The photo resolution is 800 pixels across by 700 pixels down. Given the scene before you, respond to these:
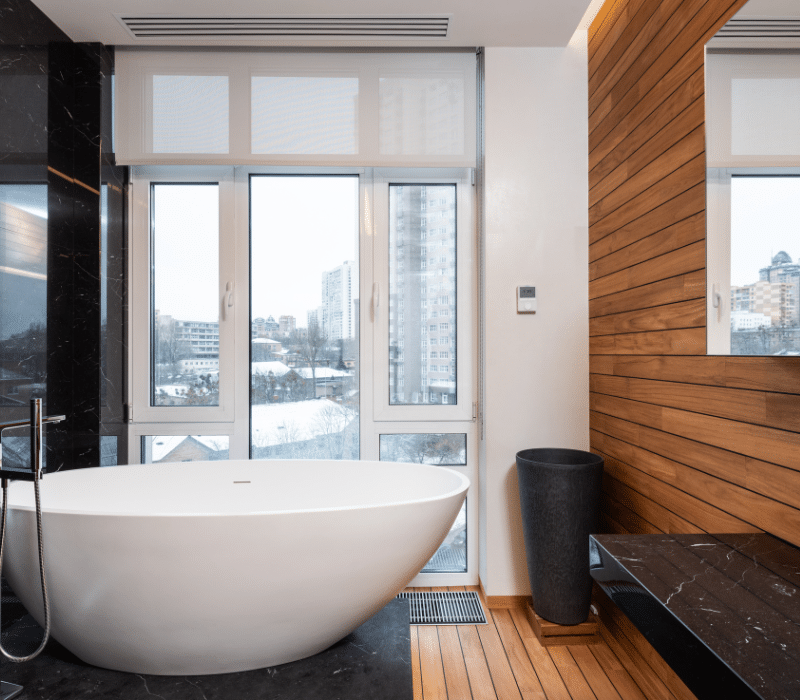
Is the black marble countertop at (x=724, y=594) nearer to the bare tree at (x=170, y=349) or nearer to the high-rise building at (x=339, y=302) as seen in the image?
the high-rise building at (x=339, y=302)

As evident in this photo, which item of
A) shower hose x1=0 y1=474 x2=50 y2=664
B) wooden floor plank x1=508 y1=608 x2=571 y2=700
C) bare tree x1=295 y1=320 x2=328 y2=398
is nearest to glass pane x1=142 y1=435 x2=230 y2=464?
bare tree x1=295 y1=320 x2=328 y2=398

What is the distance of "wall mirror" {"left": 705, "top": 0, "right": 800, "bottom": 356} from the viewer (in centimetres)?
120

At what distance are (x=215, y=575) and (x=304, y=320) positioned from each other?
142 centimetres

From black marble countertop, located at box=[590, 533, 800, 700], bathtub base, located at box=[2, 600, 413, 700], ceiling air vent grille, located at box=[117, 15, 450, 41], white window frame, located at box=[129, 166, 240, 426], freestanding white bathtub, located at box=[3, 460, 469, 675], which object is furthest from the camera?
white window frame, located at box=[129, 166, 240, 426]

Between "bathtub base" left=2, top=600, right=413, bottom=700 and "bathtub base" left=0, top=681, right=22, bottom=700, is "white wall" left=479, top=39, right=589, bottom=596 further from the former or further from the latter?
"bathtub base" left=0, top=681, right=22, bottom=700

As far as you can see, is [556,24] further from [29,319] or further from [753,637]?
[29,319]

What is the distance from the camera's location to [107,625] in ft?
5.38

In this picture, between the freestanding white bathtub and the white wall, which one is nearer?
the freestanding white bathtub

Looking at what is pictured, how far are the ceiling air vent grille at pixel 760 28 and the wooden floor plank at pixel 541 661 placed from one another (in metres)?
2.03

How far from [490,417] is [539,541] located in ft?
1.95

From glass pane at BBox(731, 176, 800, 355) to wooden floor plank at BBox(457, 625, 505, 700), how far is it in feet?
4.59

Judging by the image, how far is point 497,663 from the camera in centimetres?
201

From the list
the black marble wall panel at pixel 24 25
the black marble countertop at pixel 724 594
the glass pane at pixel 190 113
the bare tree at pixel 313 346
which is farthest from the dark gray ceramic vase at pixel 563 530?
the black marble wall panel at pixel 24 25

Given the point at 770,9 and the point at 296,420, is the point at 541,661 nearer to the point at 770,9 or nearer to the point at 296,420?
the point at 296,420
